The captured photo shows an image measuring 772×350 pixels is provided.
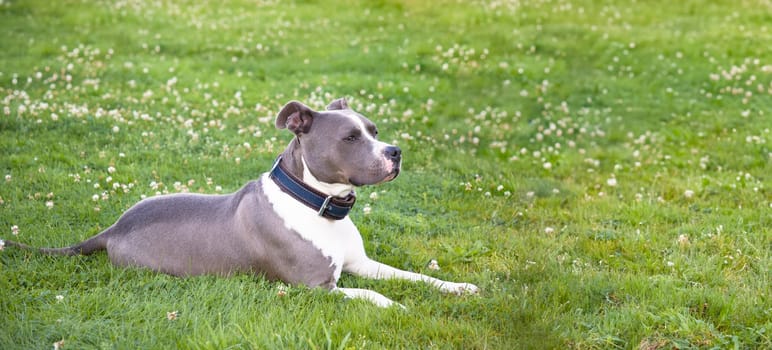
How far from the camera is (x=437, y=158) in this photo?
1170 cm

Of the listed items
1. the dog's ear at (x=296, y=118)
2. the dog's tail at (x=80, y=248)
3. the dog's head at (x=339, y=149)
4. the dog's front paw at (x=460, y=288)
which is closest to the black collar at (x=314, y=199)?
the dog's head at (x=339, y=149)

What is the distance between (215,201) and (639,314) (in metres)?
3.90

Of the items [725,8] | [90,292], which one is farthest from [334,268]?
[725,8]

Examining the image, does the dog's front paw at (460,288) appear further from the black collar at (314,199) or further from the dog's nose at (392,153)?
the dog's nose at (392,153)

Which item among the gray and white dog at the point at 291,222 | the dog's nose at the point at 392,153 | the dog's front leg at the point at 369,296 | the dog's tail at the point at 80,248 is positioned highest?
the dog's nose at the point at 392,153

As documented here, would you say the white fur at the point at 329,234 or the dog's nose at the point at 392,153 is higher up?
the dog's nose at the point at 392,153

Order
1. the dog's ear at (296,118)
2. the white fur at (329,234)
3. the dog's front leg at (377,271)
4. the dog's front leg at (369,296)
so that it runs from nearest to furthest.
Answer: the dog's front leg at (369,296) → the dog's ear at (296,118) → the white fur at (329,234) → the dog's front leg at (377,271)

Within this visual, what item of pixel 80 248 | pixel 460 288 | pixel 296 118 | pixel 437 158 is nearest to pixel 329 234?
pixel 296 118

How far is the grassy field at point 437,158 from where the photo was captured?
5.83 metres

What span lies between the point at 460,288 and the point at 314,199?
1542 mm

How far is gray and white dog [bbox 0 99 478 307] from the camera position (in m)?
6.36

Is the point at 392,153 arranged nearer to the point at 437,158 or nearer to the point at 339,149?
the point at 339,149

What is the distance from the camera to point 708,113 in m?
13.8

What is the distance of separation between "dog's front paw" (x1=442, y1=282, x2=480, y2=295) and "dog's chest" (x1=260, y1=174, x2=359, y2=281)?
0.97 meters
